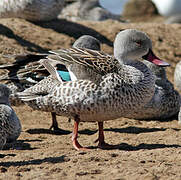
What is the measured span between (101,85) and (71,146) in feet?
3.15

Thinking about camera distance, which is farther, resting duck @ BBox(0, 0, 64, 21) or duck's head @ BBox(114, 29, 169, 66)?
resting duck @ BBox(0, 0, 64, 21)

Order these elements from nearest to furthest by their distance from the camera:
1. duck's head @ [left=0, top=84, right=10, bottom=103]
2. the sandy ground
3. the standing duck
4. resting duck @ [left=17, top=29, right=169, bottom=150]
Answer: the sandy ground → resting duck @ [left=17, top=29, right=169, bottom=150] → duck's head @ [left=0, top=84, right=10, bottom=103] → the standing duck

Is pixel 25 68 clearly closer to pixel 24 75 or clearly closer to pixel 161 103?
pixel 24 75

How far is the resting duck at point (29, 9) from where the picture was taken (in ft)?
36.9

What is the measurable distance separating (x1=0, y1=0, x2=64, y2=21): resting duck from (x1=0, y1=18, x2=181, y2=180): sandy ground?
0.64ft

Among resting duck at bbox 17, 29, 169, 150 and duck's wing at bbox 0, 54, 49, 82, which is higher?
duck's wing at bbox 0, 54, 49, 82

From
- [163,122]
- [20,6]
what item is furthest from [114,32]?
[163,122]

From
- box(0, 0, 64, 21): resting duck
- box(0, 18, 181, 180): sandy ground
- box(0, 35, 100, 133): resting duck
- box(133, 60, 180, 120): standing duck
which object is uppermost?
box(0, 0, 64, 21): resting duck

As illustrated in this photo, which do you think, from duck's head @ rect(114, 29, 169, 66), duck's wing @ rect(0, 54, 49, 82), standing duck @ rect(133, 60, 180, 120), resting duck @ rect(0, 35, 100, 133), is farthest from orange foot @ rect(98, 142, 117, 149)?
standing duck @ rect(133, 60, 180, 120)

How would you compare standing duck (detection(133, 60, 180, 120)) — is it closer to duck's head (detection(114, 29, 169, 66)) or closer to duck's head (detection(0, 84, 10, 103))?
duck's head (detection(114, 29, 169, 66))

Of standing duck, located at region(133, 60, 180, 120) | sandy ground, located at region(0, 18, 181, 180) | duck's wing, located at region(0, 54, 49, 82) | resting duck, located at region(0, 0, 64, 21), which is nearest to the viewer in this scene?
sandy ground, located at region(0, 18, 181, 180)

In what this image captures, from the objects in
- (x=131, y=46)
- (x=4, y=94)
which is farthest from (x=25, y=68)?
(x=131, y=46)

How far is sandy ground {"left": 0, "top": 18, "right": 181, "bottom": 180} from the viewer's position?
405cm

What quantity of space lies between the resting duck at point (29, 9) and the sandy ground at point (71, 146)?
7.6 inches
